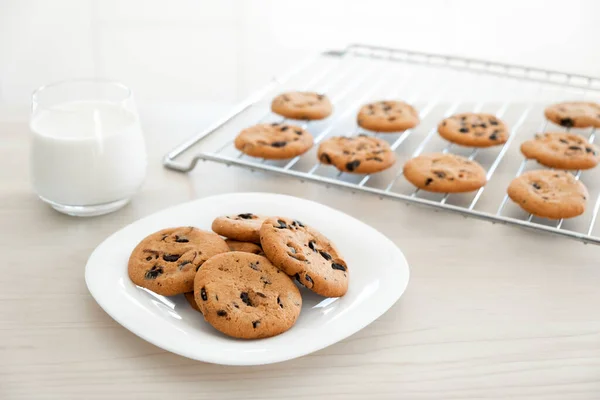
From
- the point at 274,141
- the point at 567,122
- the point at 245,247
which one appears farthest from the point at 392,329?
the point at 567,122

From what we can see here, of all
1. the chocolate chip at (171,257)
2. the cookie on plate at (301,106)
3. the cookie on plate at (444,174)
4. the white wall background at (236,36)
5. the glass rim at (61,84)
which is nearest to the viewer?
the chocolate chip at (171,257)

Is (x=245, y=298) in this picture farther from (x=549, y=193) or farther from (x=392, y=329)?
(x=549, y=193)

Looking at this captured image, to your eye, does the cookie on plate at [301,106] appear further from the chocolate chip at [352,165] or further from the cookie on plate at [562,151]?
the cookie on plate at [562,151]

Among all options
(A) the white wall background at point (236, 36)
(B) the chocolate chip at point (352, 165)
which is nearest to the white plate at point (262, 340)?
(B) the chocolate chip at point (352, 165)

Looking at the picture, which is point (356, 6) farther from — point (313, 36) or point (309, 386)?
point (309, 386)

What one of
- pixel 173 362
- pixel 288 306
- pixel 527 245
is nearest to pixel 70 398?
pixel 173 362

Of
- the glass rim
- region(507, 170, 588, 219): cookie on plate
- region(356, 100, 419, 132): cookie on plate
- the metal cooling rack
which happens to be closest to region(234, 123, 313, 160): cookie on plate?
the metal cooling rack
